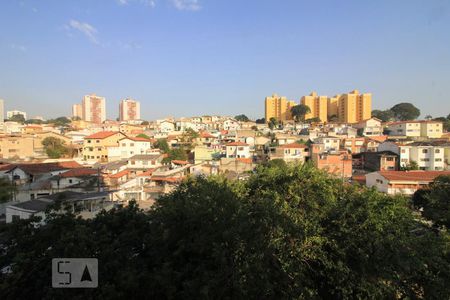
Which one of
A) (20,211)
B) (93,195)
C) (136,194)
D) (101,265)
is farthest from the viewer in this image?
(136,194)

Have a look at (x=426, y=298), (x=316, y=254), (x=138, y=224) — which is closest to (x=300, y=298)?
(x=316, y=254)

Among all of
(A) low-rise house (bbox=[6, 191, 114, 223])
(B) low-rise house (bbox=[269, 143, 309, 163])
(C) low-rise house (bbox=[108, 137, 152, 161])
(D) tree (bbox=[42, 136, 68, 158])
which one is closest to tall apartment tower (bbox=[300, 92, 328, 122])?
(B) low-rise house (bbox=[269, 143, 309, 163])

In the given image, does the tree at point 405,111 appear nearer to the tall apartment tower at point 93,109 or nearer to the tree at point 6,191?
the tree at point 6,191

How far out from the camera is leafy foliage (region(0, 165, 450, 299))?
500 cm

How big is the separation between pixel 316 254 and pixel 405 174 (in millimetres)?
19937

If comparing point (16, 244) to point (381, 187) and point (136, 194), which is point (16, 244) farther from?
point (381, 187)

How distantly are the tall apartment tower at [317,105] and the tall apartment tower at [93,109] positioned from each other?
A: 59.1 m

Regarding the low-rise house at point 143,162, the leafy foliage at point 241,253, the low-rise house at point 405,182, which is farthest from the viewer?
the low-rise house at point 143,162

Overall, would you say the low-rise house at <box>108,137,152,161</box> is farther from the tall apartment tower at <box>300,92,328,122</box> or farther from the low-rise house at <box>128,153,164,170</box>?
the tall apartment tower at <box>300,92,328,122</box>

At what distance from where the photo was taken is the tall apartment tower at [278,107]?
247ft

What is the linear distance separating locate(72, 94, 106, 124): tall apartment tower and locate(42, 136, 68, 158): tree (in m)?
50.5

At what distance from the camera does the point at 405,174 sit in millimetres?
22109

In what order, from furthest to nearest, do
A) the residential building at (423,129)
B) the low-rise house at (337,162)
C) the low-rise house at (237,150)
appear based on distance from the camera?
the residential building at (423,129), the low-rise house at (237,150), the low-rise house at (337,162)

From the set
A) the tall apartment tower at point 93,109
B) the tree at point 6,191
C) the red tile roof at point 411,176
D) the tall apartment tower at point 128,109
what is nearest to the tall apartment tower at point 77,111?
the tall apartment tower at point 93,109
